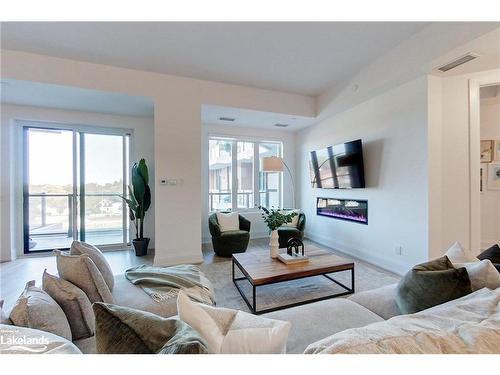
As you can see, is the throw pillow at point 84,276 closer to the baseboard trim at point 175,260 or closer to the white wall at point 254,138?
the baseboard trim at point 175,260

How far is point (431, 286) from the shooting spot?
125cm

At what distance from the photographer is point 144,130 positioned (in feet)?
14.6

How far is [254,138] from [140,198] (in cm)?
292

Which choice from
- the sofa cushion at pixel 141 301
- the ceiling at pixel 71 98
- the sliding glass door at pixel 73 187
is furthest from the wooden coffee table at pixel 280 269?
the sliding glass door at pixel 73 187

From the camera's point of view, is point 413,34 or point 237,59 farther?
point 237,59

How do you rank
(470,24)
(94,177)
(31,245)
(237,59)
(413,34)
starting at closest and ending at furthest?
(470,24), (413,34), (237,59), (31,245), (94,177)

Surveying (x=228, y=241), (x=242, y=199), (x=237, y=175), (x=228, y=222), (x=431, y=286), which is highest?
(x=237, y=175)

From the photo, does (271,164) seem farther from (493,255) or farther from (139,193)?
Result: (493,255)

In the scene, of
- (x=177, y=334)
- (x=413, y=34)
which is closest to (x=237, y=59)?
(x=413, y=34)

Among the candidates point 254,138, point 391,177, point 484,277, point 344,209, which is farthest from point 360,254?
point 254,138

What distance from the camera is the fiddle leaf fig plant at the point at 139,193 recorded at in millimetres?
3967

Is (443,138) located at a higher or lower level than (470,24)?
lower

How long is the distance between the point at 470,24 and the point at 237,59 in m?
2.59

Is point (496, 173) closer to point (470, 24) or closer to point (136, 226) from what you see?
point (470, 24)
